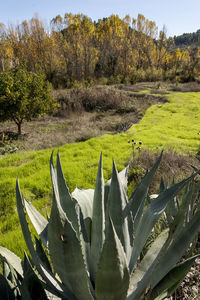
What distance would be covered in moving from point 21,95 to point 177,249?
370 inches

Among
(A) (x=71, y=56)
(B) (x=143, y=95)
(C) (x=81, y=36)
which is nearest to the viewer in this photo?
(B) (x=143, y=95)

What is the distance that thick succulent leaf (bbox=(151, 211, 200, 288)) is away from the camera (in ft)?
2.75

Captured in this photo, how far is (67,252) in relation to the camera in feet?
2.36

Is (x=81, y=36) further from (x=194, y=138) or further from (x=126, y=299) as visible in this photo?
(x=126, y=299)

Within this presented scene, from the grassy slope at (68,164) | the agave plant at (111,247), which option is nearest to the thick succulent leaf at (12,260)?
the agave plant at (111,247)

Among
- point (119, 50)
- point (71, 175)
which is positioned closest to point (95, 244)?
point (71, 175)

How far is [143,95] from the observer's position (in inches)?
613

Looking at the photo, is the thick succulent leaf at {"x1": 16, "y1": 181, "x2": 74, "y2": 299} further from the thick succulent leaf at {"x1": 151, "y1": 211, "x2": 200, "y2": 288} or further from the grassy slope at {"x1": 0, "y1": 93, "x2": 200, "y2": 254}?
the grassy slope at {"x1": 0, "y1": 93, "x2": 200, "y2": 254}

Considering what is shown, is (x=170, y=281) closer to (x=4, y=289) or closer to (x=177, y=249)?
(x=177, y=249)

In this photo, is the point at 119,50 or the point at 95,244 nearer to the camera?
the point at 95,244

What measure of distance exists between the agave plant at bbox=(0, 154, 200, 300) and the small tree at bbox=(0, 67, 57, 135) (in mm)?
8738

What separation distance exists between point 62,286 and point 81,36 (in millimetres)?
37513

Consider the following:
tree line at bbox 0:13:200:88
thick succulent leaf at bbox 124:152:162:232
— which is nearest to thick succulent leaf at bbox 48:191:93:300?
thick succulent leaf at bbox 124:152:162:232

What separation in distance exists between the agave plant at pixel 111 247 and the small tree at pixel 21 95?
28.7 ft
